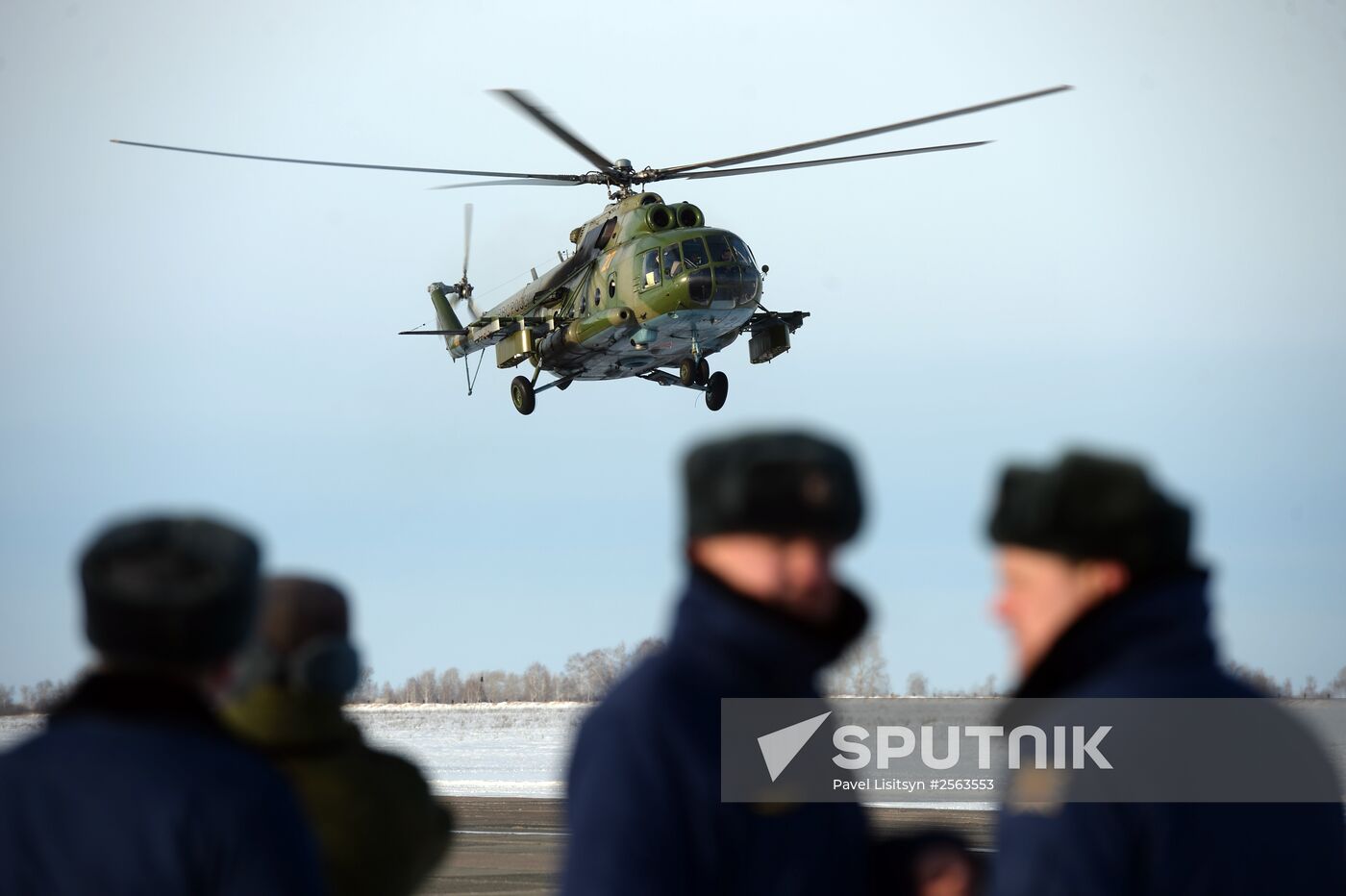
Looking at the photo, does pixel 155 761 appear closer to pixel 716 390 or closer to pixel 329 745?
pixel 329 745

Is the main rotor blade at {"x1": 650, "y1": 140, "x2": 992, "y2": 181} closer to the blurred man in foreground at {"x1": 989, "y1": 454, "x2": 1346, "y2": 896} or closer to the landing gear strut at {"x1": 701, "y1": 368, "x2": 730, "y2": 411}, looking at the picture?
the landing gear strut at {"x1": 701, "y1": 368, "x2": 730, "y2": 411}

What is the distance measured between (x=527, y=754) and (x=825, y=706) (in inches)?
1266

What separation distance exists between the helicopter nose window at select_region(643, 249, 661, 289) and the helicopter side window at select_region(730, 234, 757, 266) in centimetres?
116

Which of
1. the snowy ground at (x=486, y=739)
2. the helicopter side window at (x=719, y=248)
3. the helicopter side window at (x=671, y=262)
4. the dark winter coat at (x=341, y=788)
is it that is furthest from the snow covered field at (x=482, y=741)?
the helicopter side window at (x=719, y=248)

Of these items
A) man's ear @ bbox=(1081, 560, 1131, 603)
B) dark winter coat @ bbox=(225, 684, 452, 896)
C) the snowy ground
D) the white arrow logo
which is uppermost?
man's ear @ bbox=(1081, 560, 1131, 603)

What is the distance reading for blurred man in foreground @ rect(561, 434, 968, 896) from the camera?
2.96 m

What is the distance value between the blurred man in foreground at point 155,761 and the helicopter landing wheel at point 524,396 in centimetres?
2590

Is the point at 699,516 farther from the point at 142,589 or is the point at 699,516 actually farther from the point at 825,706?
Result: the point at 142,589

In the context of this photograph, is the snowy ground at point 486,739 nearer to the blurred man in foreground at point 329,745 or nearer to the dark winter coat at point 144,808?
the blurred man in foreground at point 329,745

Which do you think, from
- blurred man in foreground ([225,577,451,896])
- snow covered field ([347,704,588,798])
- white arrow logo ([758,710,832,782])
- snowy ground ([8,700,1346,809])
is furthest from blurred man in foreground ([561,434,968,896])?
snow covered field ([347,704,588,798])

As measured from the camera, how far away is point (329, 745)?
4012 millimetres

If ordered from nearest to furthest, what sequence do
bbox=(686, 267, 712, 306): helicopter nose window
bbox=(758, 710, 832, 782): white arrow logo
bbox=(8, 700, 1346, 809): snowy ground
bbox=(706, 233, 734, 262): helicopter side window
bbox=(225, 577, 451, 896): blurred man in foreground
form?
bbox=(758, 710, 832, 782): white arrow logo
bbox=(225, 577, 451, 896): blurred man in foreground
bbox=(8, 700, 1346, 809): snowy ground
bbox=(686, 267, 712, 306): helicopter nose window
bbox=(706, 233, 734, 262): helicopter side window

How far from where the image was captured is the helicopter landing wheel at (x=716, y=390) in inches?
1042

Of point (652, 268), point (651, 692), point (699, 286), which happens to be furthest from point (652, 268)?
point (651, 692)
